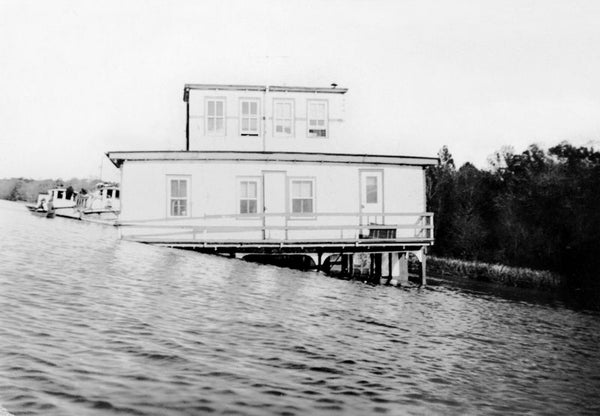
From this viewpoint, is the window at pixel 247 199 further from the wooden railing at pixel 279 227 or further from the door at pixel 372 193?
the door at pixel 372 193

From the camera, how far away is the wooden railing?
22375 mm

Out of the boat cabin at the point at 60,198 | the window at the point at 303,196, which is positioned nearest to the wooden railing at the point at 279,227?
the window at the point at 303,196

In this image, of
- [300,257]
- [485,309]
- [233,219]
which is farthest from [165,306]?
[300,257]

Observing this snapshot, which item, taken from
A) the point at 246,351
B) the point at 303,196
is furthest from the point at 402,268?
the point at 246,351

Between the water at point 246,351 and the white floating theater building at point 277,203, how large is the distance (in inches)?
211

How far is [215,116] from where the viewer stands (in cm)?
2633

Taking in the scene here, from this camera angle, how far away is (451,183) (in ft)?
240

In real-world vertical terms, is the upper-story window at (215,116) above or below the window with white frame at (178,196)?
above

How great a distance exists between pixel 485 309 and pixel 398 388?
1399cm

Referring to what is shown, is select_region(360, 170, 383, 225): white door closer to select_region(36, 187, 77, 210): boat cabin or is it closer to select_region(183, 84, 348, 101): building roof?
select_region(183, 84, 348, 101): building roof

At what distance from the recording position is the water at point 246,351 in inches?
260

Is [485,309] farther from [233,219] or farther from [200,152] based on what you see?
[200,152]

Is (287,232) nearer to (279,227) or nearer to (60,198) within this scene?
(279,227)

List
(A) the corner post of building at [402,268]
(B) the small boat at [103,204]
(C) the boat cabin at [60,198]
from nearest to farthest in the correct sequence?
(A) the corner post of building at [402,268] < (B) the small boat at [103,204] < (C) the boat cabin at [60,198]
